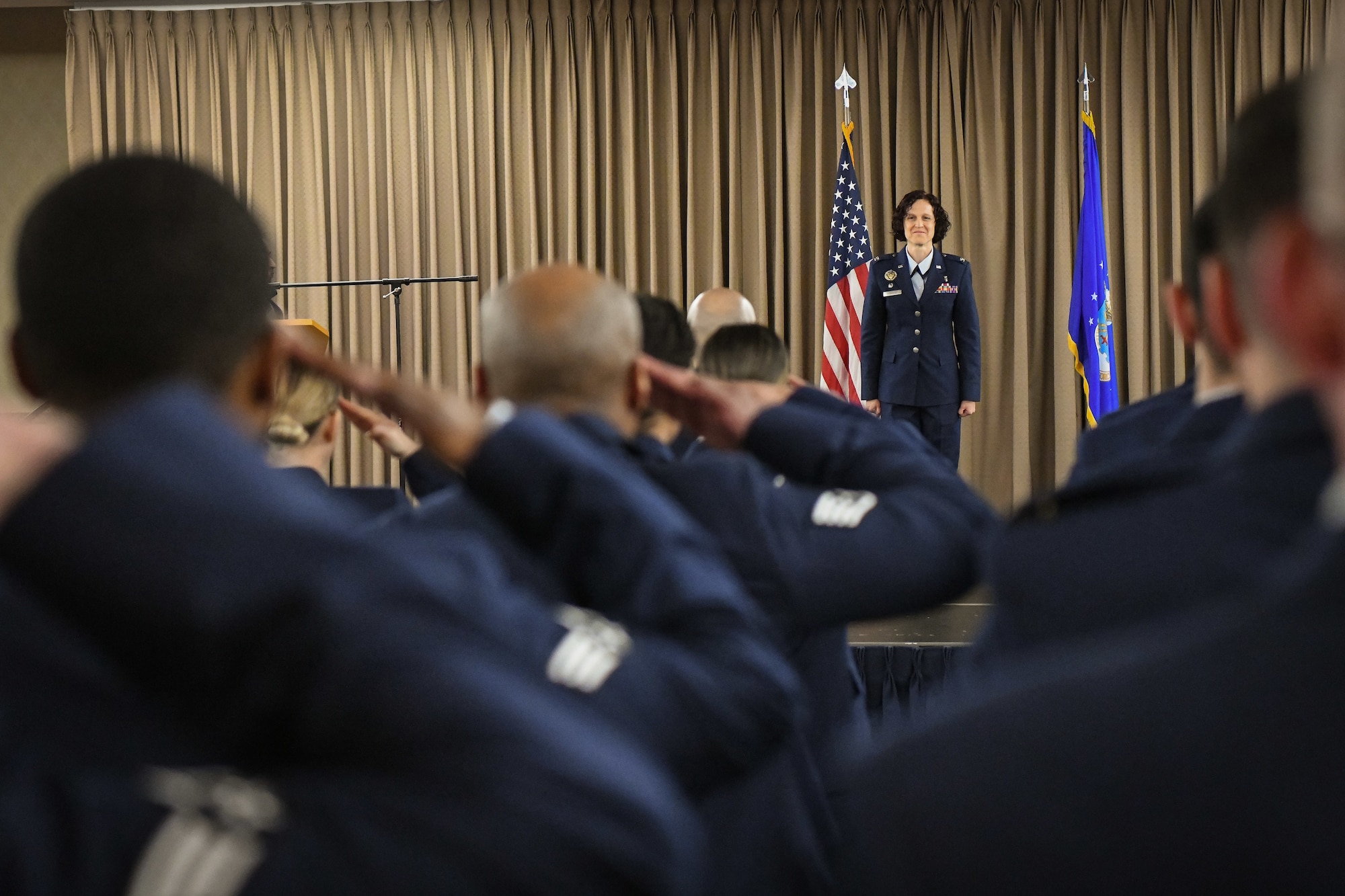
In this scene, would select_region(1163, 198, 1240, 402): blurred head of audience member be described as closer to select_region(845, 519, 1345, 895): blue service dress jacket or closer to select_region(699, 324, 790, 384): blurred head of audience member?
select_region(845, 519, 1345, 895): blue service dress jacket

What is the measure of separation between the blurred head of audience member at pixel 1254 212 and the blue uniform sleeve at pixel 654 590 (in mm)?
313

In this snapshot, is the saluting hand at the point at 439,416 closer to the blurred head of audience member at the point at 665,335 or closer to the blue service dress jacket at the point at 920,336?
the blurred head of audience member at the point at 665,335

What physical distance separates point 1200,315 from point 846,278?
5.71 m

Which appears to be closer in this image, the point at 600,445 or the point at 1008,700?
the point at 1008,700

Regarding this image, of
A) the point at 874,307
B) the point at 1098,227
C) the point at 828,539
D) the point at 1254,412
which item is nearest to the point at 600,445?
the point at 828,539

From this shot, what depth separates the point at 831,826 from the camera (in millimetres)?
1258

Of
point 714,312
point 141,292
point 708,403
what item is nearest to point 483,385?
point 708,403

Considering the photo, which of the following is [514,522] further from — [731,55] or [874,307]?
[731,55]

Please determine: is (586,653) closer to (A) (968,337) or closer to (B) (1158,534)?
(B) (1158,534)

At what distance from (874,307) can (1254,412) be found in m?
6.25

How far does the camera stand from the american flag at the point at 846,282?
6.63 m

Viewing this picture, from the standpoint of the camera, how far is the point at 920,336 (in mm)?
6520

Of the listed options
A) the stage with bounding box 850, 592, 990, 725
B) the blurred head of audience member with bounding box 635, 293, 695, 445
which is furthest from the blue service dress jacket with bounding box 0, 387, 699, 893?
the stage with bounding box 850, 592, 990, 725

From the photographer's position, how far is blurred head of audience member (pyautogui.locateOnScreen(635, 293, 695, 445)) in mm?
1709
